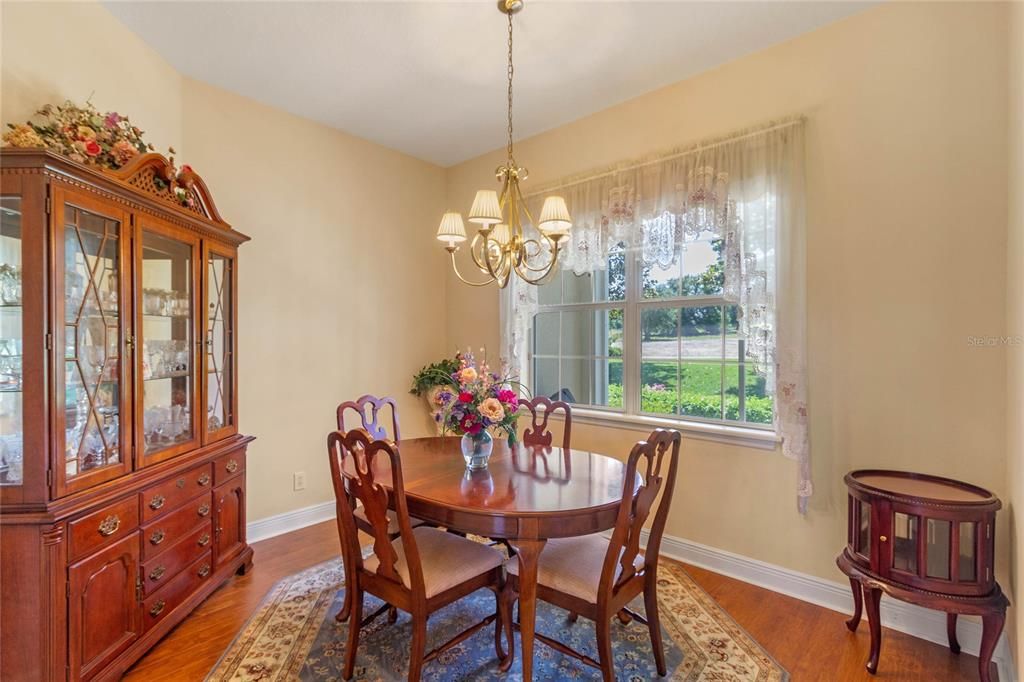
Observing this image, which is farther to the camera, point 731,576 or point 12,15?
point 731,576

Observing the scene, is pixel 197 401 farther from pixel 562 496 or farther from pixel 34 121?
pixel 562 496

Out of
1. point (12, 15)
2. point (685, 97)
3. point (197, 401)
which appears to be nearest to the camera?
point (12, 15)

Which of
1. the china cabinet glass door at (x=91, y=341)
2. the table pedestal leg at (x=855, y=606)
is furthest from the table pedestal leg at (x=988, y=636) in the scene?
the china cabinet glass door at (x=91, y=341)

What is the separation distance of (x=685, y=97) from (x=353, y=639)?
3.28 metres

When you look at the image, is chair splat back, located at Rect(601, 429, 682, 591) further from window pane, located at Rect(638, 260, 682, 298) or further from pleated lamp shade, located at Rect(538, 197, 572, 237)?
window pane, located at Rect(638, 260, 682, 298)

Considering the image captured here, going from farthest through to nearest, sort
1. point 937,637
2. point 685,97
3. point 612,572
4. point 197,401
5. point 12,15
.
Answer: point 685,97
point 197,401
point 937,637
point 12,15
point 612,572

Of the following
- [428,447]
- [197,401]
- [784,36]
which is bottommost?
[428,447]

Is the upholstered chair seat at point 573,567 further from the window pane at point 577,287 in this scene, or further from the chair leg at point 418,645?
the window pane at point 577,287

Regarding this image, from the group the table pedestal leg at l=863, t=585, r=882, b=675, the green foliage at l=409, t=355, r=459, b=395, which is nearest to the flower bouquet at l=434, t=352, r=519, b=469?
the table pedestal leg at l=863, t=585, r=882, b=675

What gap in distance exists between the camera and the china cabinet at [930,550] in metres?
1.76

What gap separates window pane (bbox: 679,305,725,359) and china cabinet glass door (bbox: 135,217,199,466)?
2762 millimetres

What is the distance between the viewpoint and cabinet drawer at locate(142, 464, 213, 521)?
2.04 meters

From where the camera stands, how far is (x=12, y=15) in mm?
1952

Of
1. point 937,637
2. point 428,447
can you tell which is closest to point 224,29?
point 428,447
